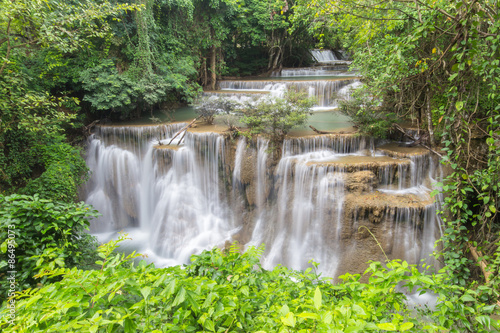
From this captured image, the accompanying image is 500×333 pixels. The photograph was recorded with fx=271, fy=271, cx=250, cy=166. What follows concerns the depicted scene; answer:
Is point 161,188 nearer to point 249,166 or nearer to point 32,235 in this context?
point 249,166

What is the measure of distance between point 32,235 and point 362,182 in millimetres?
6624

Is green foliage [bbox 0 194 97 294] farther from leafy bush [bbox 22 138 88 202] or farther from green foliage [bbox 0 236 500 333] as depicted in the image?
leafy bush [bbox 22 138 88 202]

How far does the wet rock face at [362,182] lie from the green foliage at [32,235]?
5.71 m

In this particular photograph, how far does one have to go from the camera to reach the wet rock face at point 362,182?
272 inches

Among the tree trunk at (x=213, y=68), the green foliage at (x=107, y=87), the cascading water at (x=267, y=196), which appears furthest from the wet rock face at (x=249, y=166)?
the tree trunk at (x=213, y=68)

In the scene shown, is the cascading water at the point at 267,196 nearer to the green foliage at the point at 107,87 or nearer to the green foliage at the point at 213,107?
the green foliage at the point at 107,87

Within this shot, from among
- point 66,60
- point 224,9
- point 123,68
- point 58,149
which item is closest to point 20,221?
point 58,149

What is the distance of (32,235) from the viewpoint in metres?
3.40

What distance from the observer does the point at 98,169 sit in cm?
1055

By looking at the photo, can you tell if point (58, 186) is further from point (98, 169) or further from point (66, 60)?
point (66, 60)

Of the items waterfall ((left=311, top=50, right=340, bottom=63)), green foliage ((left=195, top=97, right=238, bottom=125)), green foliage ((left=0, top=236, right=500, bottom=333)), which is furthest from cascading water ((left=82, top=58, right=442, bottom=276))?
waterfall ((left=311, top=50, right=340, bottom=63))

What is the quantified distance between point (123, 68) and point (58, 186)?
684 centimetres

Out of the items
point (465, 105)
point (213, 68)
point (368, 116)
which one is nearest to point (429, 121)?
point (368, 116)

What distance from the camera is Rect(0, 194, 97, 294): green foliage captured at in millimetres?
3051
